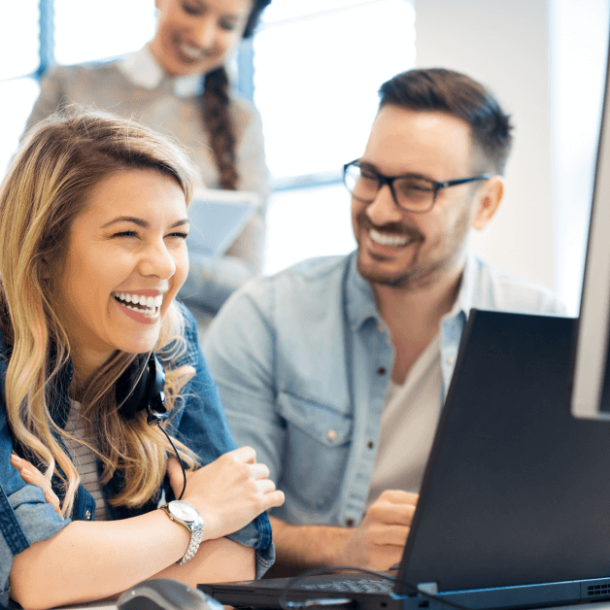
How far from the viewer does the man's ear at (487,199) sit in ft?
5.58

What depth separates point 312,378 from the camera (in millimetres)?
1485

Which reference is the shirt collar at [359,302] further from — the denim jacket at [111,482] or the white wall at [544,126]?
the white wall at [544,126]

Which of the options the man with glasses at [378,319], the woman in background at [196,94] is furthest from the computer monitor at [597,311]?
the woman in background at [196,94]

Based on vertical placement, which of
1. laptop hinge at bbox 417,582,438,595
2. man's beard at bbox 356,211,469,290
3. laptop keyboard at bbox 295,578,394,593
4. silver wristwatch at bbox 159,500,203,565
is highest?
man's beard at bbox 356,211,469,290

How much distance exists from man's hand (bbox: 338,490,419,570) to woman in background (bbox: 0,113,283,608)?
159 millimetres

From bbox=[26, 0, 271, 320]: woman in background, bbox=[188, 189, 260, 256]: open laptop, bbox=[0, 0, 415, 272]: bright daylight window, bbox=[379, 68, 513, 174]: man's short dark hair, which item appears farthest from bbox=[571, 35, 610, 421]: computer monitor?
bbox=[0, 0, 415, 272]: bright daylight window

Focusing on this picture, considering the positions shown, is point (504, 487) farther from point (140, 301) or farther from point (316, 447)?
point (316, 447)

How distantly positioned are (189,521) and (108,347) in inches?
12.5

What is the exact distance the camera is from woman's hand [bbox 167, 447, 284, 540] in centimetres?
94

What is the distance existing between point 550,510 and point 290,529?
788mm

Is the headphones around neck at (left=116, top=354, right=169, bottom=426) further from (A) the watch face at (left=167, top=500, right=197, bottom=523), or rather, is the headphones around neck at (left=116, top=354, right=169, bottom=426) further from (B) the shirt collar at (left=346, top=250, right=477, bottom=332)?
(B) the shirt collar at (left=346, top=250, right=477, bottom=332)

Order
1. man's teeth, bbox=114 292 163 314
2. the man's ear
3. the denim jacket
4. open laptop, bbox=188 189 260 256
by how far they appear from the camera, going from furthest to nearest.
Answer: open laptop, bbox=188 189 260 256
the man's ear
man's teeth, bbox=114 292 163 314
the denim jacket

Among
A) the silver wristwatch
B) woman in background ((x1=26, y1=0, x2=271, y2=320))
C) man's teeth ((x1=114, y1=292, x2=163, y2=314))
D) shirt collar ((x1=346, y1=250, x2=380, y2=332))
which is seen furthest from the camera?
woman in background ((x1=26, y1=0, x2=271, y2=320))

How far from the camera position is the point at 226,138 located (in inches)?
94.0
